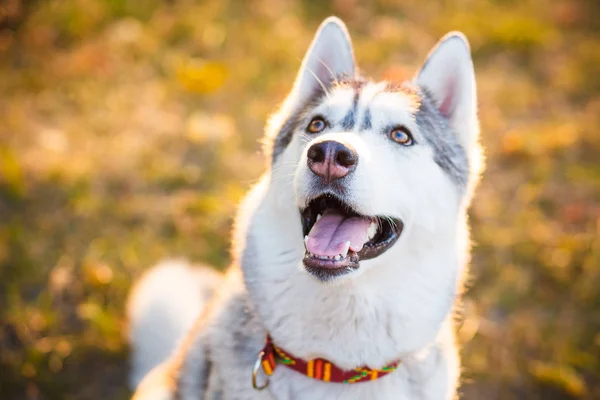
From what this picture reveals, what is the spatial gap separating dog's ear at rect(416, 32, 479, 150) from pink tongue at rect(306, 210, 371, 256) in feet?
2.61

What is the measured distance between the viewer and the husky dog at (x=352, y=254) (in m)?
2.33

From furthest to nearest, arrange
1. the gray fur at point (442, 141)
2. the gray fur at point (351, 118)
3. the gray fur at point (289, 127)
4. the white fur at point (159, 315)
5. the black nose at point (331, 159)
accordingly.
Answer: the white fur at point (159, 315) → the gray fur at point (289, 127) → the gray fur at point (442, 141) → the gray fur at point (351, 118) → the black nose at point (331, 159)

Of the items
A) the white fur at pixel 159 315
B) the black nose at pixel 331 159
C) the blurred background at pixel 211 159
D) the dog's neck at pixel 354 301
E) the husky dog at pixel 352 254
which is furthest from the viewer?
the blurred background at pixel 211 159

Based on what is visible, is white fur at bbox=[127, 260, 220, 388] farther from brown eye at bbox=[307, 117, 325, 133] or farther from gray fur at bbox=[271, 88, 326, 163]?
brown eye at bbox=[307, 117, 325, 133]

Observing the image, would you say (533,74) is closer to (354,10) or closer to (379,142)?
(354,10)

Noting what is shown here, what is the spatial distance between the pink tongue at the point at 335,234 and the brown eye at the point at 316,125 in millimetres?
419

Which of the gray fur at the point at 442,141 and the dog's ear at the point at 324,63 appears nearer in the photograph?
the gray fur at the point at 442,141

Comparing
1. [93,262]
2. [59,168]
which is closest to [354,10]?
[59,168]

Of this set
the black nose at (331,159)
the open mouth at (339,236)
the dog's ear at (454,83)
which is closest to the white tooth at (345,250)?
the open mouth at (339,236)

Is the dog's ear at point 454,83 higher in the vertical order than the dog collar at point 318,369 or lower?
higher

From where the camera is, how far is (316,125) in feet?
8.66

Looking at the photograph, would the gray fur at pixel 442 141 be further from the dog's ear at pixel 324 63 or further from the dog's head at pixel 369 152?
Answer: the dog's ear at pixel 324 63

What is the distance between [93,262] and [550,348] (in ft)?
10.8

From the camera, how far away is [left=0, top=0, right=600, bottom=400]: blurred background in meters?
3.77
